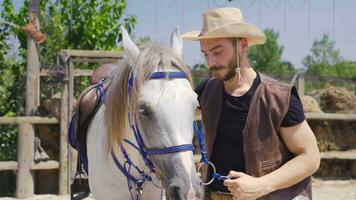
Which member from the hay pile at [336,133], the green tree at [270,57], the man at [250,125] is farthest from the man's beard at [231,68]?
the green tree at [270,57]

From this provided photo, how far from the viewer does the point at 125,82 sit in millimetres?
2314

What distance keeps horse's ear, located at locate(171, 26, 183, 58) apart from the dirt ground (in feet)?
14.5

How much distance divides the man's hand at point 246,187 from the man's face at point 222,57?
18.4 inches

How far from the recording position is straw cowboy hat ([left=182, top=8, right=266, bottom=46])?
6.82ft

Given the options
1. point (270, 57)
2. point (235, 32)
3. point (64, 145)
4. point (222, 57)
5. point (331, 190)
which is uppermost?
point (270, 57)

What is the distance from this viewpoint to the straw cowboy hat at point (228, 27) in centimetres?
208

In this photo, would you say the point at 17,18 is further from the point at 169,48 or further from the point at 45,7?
the point at 169,48

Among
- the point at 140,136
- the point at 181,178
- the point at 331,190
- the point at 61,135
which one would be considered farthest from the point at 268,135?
the point at 331,190

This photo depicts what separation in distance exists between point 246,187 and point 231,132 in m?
0.36

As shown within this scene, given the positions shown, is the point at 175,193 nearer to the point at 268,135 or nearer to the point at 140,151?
the point at 140,151

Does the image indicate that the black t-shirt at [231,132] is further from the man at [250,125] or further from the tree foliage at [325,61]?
the tree foliage at [325,61]

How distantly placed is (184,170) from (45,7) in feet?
19.7

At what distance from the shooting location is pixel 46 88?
724 cm

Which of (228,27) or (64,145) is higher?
(228,27)
